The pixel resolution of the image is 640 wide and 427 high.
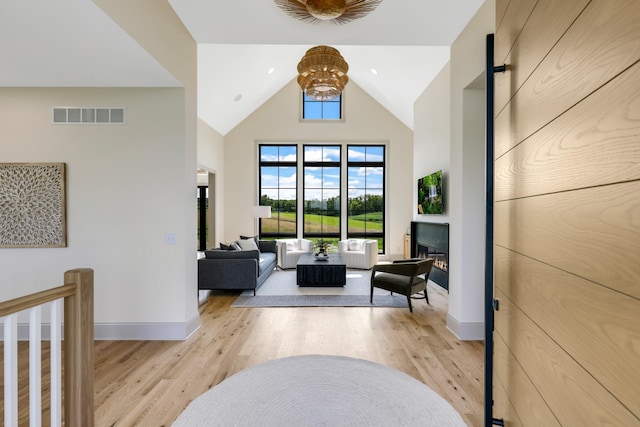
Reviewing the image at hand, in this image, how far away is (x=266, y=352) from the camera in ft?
9.32

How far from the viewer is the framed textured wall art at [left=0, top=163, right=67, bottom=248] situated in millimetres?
3025

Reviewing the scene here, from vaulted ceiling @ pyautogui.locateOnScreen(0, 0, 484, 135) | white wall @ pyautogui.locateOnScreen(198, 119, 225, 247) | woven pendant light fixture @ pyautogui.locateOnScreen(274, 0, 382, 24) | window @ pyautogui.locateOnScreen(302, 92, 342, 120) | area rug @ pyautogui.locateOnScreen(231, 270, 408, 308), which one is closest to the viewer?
vaulted ceiling @ pyautogui.locateOnScreen(0, 0, 484, 135)

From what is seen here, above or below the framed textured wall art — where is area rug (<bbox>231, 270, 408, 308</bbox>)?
below

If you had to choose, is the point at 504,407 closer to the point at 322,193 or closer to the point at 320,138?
the point at 322,193

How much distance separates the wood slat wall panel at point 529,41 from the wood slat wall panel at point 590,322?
2.19 feet

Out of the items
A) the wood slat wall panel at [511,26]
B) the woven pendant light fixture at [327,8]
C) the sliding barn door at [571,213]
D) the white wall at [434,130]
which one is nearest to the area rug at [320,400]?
the sliding barn door at [571,213]

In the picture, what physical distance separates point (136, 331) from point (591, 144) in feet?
12.3

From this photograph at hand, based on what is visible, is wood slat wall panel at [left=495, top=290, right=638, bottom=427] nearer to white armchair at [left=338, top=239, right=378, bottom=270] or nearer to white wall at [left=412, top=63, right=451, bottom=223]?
white wall at [left=412, top=63, right=451, bottom=223]

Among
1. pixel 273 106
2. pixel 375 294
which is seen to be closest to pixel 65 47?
pixel 375 294

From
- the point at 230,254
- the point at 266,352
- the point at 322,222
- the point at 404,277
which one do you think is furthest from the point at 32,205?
the point at 322,222

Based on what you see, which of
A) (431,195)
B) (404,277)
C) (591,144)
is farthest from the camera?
(431,195)

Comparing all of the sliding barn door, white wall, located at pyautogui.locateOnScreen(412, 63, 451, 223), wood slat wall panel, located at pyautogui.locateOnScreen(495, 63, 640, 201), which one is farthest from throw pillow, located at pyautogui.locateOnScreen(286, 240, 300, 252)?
wood slat wall panel, located at pyautogui.locateOnScreen(495, 63, 640, 201)

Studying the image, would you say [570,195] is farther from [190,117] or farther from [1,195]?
[1,195]

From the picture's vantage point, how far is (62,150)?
10.1 feet
